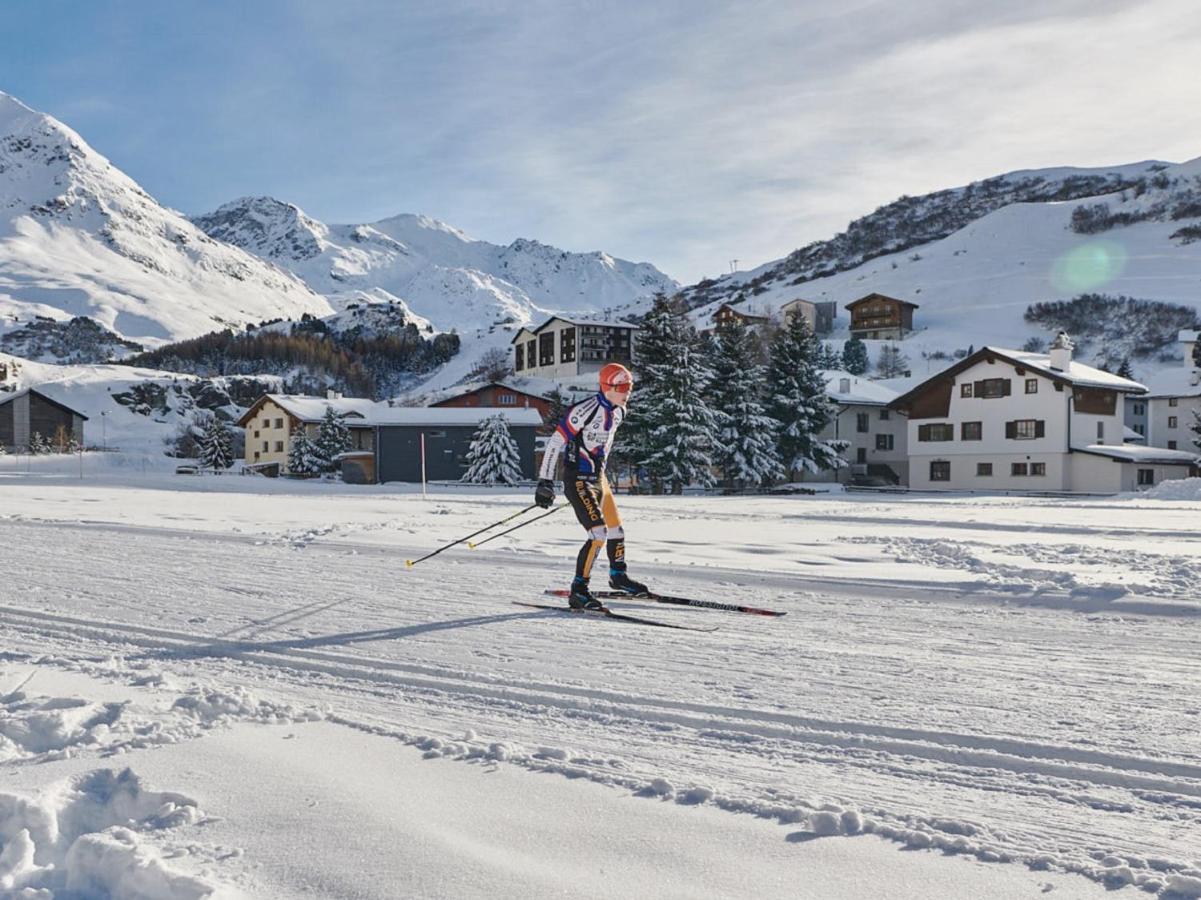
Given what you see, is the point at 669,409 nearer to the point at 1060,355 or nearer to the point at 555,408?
the point at 555,408

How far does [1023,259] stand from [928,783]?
11757 cm

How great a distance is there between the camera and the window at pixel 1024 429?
42906 mm

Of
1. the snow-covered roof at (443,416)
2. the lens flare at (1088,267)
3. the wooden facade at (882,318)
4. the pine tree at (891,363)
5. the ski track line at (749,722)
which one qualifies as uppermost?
the lens flare at (1088,267)

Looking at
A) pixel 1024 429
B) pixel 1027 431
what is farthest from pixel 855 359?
pixel 1027 431

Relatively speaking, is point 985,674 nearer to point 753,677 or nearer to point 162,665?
point 753,677

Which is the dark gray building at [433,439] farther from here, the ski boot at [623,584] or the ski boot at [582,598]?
the ski boot at [582,598]

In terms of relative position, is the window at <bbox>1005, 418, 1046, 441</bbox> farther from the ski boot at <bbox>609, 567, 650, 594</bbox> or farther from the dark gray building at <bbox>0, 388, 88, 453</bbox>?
the dark gray building at <bbox>0, 388, 88, 453</bbox>

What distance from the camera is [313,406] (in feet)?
198

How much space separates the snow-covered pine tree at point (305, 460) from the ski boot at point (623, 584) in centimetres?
4544

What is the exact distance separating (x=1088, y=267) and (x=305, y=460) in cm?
9054

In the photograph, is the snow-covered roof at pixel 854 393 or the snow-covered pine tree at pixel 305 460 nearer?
the snow-covered roof at pixel 854 393

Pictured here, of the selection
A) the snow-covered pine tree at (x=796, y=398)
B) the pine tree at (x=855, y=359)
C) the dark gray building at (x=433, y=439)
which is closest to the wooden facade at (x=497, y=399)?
the dark gray building at (x=433, y=439)

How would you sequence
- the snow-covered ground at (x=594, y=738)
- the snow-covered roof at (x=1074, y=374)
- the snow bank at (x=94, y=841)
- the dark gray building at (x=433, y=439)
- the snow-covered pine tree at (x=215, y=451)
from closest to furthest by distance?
the snow bank at (x=94, y=841) → the snow-covered ground at (x=594, y=738) → the snow-covered roof at (x=1074, y=374) → the dark gray building at (x=433, y=439) → the snow-covered pine tree at (x=215, y=451)

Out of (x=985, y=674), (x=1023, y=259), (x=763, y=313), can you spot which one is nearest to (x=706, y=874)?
(x=985, y=674)
